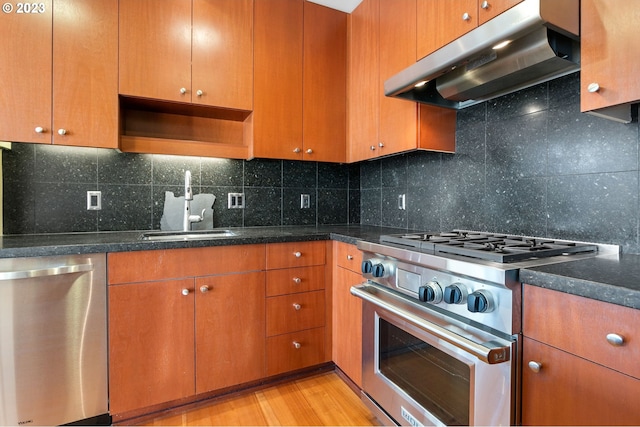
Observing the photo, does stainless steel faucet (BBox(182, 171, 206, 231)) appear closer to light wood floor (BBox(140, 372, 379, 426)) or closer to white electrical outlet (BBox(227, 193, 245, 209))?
white electrical outlet (BBox(227, 193, 245, 209))

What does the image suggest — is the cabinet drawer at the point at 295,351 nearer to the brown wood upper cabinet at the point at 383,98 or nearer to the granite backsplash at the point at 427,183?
the granite backsplash at the point at 427,183

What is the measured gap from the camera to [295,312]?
76.0 inches

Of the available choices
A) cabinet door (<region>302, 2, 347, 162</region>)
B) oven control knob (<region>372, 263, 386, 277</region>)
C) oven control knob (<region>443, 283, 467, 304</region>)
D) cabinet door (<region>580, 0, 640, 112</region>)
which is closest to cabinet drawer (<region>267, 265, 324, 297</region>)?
oven control knob (<region>372, 263, 386, 277</region>)

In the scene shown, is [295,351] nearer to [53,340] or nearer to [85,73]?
[53,340]

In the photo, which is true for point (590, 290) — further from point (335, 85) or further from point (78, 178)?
point (78, 178)

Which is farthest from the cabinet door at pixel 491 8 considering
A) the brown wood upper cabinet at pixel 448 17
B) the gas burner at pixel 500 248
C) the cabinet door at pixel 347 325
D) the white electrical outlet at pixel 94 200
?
the white electrical outlet at pixel 94 200

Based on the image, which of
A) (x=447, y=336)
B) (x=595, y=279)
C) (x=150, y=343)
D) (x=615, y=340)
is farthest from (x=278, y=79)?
(x=615, y=340)

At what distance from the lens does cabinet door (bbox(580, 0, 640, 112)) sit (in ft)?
3.10

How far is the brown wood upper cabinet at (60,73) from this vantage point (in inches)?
62.5

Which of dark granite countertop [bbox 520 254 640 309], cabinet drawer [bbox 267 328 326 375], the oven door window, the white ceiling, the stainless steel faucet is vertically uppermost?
the white ceiling

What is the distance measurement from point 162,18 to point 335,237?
5.28 ft

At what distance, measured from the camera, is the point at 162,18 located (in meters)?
1.87

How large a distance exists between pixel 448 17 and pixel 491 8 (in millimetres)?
227

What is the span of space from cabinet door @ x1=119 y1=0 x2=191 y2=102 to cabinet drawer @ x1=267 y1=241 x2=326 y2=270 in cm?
105
